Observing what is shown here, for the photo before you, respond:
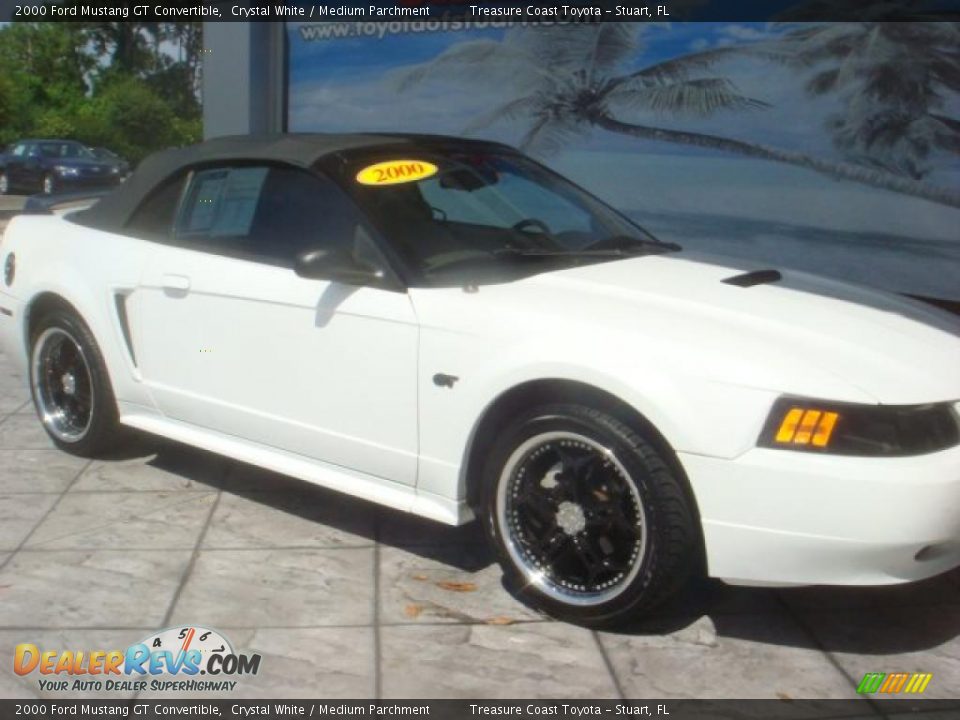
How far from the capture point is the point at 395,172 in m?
4.65

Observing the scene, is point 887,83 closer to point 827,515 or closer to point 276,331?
point 276,331

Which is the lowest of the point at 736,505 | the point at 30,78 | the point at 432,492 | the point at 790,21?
the point at 30,78

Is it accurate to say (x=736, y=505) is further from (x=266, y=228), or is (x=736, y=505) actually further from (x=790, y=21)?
(x=790, y=21)

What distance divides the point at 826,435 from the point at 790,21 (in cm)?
588

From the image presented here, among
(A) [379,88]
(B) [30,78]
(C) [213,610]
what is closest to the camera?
(C) [213,610]

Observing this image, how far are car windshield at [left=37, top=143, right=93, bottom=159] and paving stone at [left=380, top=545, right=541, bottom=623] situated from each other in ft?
83.4

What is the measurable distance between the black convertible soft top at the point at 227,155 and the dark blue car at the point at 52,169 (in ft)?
74.6

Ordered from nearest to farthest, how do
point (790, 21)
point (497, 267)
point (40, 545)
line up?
point (497, 267), point (40, 545), point (790, 21)

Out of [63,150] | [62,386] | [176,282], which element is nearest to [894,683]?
[176,282]

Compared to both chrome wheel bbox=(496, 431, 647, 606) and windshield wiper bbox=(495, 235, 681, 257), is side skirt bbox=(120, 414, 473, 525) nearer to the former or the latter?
chrome wheel bbox=(496, 431, 647, 606)

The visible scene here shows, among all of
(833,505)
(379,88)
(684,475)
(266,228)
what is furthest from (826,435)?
(379,88)

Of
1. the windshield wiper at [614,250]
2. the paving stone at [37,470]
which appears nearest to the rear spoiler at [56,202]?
the paving stone at [37,470]

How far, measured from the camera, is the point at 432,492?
163 inches
